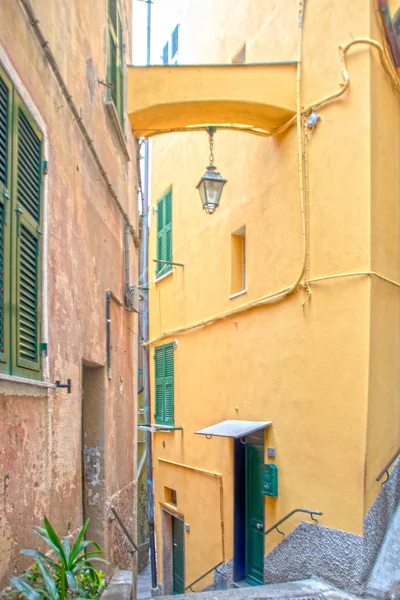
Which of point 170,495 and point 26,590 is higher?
point 26,590

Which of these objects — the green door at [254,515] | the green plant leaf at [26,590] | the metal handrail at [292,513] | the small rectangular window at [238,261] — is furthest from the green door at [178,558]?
the green plant leaf at [26,590]

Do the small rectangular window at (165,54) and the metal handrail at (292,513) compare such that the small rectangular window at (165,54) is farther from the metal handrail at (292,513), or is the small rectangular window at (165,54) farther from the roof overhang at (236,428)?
the metal handrail at (292,513)

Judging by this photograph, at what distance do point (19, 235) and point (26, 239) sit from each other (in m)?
0.18

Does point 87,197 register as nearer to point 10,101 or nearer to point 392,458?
point 10,101

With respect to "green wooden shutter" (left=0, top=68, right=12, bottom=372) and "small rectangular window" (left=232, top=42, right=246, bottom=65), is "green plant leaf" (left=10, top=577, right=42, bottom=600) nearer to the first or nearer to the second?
"green wooden shutter" (left=0, top=68, right=12, bottom=372)

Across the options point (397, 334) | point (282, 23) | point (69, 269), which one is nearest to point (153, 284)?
point (282, 23)

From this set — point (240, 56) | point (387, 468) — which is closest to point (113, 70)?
point (240, 56)

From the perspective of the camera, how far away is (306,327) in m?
7.26

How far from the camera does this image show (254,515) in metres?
8.56

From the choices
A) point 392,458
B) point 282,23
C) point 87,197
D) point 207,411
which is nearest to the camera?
point 87,197

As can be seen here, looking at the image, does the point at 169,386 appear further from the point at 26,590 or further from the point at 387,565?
the point at 26,590

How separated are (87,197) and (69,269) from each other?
106cm

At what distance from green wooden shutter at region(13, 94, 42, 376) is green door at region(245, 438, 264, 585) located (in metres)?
4.95

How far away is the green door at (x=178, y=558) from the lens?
38.0 ft
